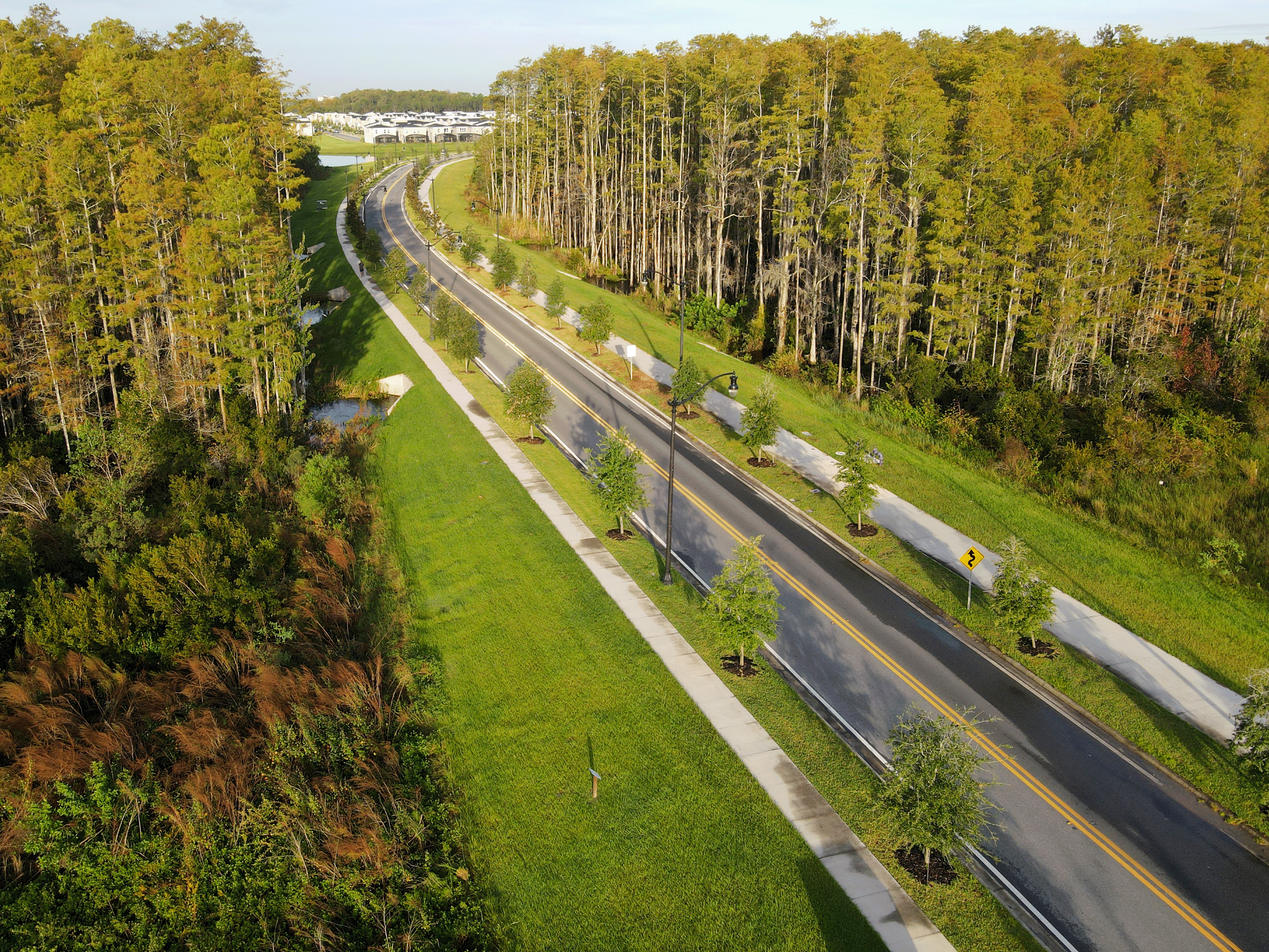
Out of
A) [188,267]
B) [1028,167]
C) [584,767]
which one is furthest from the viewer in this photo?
[1028,167]

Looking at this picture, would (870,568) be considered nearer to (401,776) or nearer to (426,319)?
(401,776)

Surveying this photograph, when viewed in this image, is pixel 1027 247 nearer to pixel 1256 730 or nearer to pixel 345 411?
pixel 1256 730

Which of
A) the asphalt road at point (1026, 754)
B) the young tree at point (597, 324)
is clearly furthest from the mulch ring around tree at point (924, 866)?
the young tree at point (597, 324)

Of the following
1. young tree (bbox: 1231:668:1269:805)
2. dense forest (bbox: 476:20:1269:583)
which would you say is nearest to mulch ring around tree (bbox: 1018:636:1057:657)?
young tree (bbox: 1231:668:1269:805)

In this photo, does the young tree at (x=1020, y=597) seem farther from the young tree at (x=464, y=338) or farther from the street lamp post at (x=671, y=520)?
the young tree at (x=464, y=338)

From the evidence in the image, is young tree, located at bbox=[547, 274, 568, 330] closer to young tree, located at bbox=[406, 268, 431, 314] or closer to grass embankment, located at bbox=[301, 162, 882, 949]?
young tree, located at bbox=[406, 268, 431, 314]

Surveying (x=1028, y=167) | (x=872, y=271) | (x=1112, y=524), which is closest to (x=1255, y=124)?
(x=1028, y=167)
